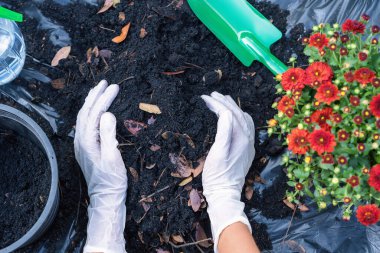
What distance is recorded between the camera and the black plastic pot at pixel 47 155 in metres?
1.35

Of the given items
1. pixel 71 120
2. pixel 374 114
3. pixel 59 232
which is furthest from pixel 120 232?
pixel 374 114

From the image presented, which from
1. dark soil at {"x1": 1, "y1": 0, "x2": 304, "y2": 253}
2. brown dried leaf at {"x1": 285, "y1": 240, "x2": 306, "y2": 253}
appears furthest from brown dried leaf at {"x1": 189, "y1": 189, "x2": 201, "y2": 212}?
brown dried leaf at {"x1": 285, "y1": 240, "x2": 306, "y2": 253}

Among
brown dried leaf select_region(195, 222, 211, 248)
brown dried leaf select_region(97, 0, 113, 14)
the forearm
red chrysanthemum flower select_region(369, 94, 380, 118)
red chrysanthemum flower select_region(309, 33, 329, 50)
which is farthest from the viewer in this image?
brown dried leaf select_region(97, 0, 113, 14)

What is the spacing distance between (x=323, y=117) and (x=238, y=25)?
72 centimetres

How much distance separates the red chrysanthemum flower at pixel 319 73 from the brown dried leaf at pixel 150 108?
1.99 ft

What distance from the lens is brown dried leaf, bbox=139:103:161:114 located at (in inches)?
60.7

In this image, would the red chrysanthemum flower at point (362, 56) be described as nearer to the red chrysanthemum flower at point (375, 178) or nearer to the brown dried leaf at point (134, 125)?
the red chrysanthemum flower at point (375, 178)

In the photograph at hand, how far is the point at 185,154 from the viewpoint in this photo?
1.54 meters

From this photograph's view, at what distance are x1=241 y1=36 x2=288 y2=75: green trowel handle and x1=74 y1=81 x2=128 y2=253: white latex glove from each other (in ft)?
1.83

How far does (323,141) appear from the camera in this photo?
3.40 ft

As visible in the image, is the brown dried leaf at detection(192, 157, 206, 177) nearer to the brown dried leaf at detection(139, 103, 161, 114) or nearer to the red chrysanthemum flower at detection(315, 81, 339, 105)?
the brown dried leaf at detection(139, 103, 161, 114)

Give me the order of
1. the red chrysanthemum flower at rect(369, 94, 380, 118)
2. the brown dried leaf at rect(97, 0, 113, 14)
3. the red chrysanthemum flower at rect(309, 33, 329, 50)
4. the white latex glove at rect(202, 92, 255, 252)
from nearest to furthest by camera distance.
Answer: the red chrysanthemum flower at rect(369, 94, 380, 118)
the red chrysanthemum flower at rect(309, 33, 329, 50)
the white latex glove at rect(202, 92, 255, 252)
the brown dried leaf at rect(97, 0, 113, 14)

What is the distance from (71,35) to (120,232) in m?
0.85

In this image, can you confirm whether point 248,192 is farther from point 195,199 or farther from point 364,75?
point 364,75
